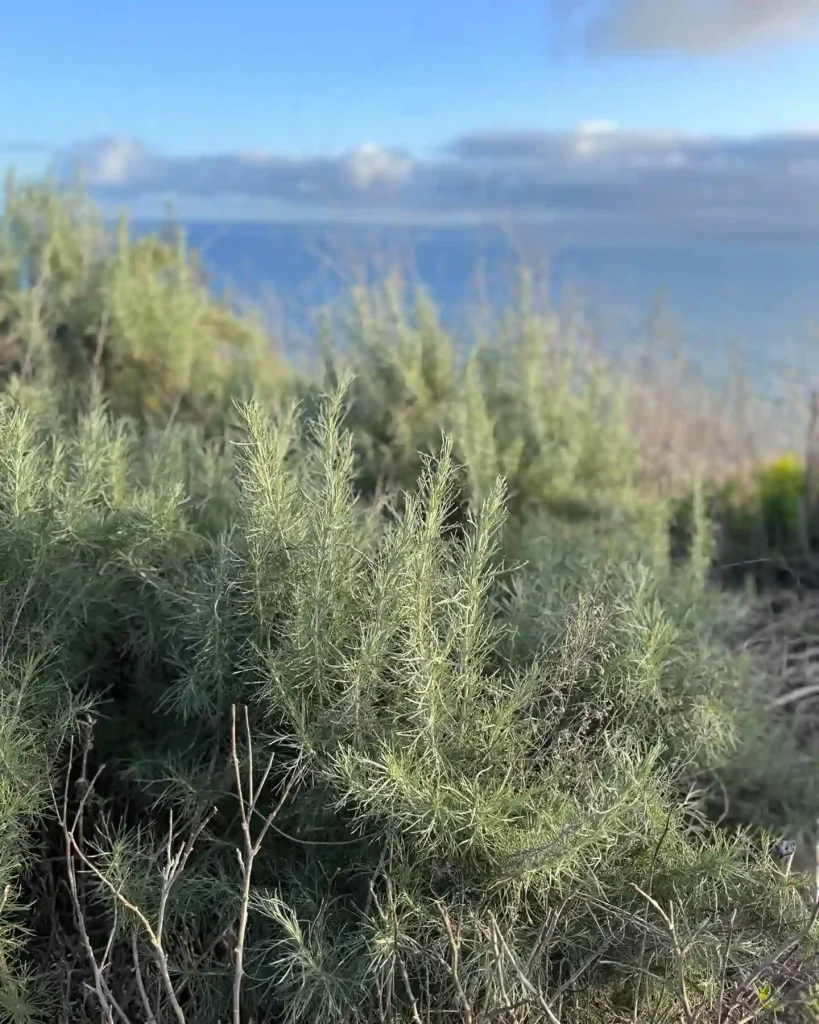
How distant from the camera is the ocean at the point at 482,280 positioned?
4711mm

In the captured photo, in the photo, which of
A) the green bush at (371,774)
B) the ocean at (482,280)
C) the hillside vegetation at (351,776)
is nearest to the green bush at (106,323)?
the ocean at (482,280)

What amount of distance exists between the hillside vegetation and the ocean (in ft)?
8.59

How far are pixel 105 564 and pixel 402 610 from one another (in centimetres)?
62

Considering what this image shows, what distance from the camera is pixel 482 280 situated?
15.9 feet

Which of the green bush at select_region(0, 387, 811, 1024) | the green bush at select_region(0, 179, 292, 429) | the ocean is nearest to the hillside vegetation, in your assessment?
the green bush at select_region(0, 387, 811, 1024)

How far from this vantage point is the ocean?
471 centimetres

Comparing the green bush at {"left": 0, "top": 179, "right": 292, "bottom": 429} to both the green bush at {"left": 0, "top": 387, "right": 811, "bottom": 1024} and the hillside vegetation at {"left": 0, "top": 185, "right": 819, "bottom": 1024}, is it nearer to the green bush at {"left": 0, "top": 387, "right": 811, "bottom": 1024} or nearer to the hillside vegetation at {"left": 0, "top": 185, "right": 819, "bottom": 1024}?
the hillside vegetation at {"left": 0, "top": 185, "right": 819, "bottom": 1024}

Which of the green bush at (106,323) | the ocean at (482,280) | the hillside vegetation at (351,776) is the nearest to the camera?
the hillside vegetation at (351,776)

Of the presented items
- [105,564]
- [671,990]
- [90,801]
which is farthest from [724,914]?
[105,564]

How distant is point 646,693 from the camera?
1538 millimetres

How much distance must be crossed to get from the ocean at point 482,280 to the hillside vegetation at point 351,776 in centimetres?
262

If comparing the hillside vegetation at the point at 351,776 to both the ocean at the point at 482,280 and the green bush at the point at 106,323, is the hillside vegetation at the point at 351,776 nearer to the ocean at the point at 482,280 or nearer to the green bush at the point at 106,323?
the green bush at the point at 106,323

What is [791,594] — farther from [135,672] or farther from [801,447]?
[135,672]

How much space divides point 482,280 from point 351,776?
154 inches
